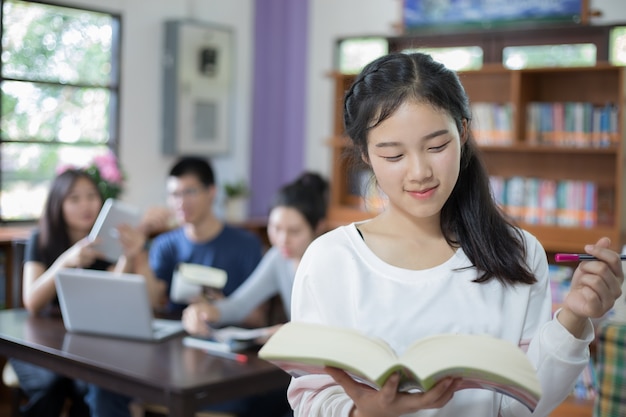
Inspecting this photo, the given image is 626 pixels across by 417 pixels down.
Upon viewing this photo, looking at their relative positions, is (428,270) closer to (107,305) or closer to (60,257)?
(107,305)

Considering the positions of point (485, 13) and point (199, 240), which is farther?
point (485, 13)

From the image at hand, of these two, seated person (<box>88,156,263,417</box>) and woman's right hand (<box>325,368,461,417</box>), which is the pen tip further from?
seated person (<box>88,156,263,417</box>)

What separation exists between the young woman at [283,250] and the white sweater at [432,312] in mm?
2030

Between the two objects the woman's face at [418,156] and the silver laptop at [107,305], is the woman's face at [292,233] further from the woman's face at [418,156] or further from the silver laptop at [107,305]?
the woman's face at [418,156]

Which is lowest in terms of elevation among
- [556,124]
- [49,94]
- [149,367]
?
[149,367]

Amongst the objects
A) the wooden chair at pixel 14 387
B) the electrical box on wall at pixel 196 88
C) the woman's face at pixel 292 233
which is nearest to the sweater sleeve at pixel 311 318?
the woman's face at pixel 292 233

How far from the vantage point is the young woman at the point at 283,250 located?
11.1 feet

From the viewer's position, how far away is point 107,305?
3.03m

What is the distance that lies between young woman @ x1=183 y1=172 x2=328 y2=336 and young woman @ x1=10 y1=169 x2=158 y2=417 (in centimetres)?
46

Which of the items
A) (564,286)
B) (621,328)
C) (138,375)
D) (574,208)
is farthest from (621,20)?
(138,375)

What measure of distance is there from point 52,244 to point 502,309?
2768 millimetres

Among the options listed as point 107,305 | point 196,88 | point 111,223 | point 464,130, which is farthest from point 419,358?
point 196,88

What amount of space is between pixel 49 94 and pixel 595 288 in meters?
4.97

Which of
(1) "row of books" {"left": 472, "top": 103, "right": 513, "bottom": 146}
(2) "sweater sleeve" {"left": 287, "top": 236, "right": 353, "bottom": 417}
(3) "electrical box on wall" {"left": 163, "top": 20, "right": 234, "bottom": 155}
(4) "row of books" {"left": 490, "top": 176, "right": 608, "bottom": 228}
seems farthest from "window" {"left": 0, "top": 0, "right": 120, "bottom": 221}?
(2) "sweater sleeve" {"left": 287, "top": 236, "right": 353, "bottom": 417}
